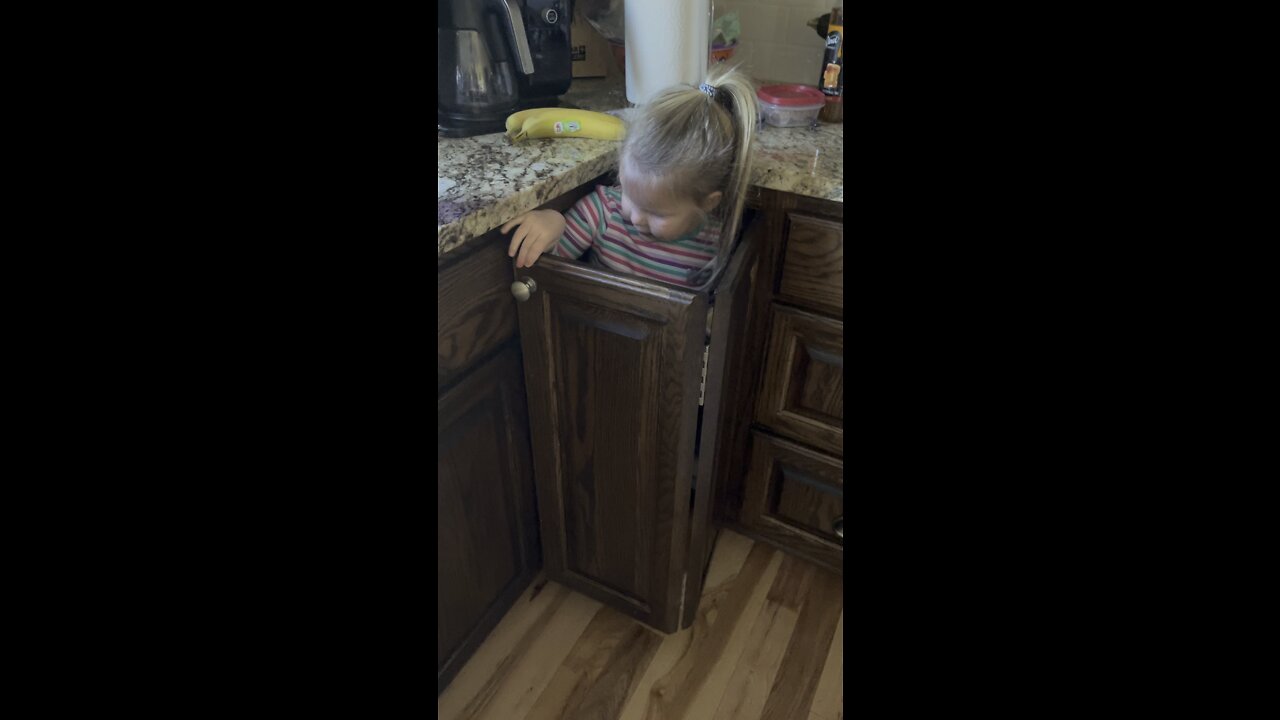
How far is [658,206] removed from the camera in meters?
0.90

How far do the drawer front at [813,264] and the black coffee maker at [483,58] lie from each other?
0.43 m

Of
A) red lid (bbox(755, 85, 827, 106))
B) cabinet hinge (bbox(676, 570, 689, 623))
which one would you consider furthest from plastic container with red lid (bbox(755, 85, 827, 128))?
cabinet hinge (bbox(676, 570, 689, 623))

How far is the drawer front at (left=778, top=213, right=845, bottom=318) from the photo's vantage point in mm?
990

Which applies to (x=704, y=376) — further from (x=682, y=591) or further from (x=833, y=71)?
(x=833, y=71)

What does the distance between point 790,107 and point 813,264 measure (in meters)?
0.29

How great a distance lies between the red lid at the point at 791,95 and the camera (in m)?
1.14

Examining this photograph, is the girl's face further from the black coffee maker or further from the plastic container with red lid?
the plastic container with red lid

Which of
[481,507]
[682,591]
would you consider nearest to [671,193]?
[481,507]

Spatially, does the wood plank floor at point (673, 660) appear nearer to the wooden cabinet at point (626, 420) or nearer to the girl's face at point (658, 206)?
the wooden cabinet at point (626, 420)

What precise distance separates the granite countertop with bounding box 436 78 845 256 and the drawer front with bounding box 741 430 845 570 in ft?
1.57

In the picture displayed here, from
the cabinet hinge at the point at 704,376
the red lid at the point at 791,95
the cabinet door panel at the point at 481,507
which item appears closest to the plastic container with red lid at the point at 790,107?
the red lid at the point at 791,95
